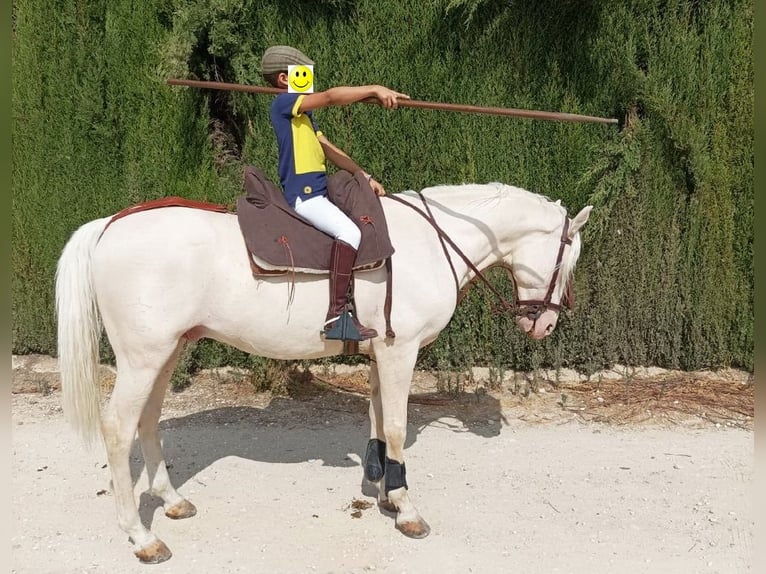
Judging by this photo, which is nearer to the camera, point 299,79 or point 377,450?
point 299,79

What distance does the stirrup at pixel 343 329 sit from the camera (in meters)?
3.48

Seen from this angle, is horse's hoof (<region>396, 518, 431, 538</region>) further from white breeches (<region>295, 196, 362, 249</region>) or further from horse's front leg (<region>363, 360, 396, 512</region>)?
white breeches (<region>295, 196, 362, 249</region>)

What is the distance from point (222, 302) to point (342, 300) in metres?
0.65

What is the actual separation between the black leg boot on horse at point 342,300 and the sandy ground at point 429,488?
46.9 inches

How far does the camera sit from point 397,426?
3.67 m

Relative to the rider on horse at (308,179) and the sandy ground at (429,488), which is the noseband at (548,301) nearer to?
the rider on horse at (308,179)

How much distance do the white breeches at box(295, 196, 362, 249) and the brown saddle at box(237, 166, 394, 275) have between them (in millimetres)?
32

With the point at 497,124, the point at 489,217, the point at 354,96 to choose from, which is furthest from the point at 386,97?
the point at 497,124

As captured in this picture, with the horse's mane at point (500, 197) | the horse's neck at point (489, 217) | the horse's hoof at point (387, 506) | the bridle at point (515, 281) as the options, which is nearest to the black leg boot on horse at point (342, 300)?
the bridle at point (515, 281)

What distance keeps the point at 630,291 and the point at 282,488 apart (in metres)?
3.91

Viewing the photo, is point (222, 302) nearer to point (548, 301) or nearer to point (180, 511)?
point (180, 511)

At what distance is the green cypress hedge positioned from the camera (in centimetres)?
586

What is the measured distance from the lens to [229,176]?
6367 millimetres

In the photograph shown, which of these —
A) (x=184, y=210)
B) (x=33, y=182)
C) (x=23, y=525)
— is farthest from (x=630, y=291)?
(x=33, y=182)
